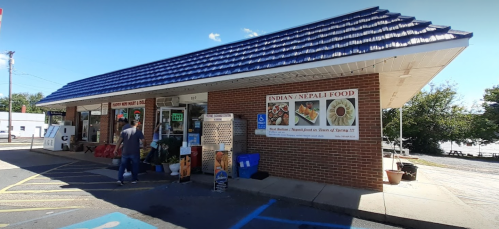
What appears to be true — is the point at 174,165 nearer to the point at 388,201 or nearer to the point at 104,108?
the point at 388,201

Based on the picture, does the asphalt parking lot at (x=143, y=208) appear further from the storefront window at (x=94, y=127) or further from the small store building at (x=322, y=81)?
the storefront window at (x=94, y=127)

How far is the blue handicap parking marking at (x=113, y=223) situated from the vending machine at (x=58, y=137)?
12841 mm

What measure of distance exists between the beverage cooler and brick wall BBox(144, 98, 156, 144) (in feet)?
13.7

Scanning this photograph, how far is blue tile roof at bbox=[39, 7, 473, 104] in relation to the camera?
181 inches

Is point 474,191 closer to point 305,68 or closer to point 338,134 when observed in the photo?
point 338,134

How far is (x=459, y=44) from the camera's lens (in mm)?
3949

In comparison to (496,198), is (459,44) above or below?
above

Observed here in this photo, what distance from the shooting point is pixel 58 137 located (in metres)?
13.8

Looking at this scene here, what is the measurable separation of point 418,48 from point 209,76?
16.5 ft

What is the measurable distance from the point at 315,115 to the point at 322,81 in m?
0.96

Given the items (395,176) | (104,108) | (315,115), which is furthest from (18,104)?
(395,176)

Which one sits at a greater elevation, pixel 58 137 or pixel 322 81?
pixel 322 81

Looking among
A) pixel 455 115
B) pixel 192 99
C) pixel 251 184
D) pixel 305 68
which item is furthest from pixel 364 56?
pixel 455 115

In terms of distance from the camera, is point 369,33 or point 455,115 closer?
point 369,33
